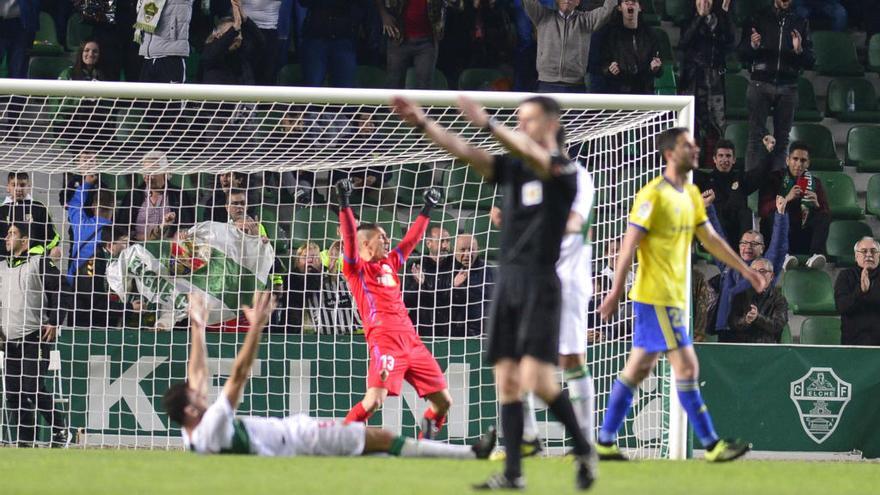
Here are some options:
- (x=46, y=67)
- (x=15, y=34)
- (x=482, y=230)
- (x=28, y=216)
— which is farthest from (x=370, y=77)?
(x=28, y=216)

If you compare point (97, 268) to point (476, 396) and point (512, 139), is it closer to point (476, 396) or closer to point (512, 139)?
point (476, 396)

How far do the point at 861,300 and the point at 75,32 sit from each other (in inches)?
369

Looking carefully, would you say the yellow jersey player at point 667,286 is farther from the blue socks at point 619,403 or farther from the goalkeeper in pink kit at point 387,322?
the goalkeeper in pink kit at point 387,322

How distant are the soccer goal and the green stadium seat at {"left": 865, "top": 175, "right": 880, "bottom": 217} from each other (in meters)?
5.15

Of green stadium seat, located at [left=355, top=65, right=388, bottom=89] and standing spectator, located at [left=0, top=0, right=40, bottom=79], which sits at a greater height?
standing spectator, located at [left=0, top=0, right=40, bottom=79]

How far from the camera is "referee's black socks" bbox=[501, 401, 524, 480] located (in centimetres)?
685

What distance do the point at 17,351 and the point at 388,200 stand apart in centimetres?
374

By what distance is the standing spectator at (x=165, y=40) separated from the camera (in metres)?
14.9

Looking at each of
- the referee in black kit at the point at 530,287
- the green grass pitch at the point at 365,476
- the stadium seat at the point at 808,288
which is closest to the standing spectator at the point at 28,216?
the green grass pitch at the point at 365,476

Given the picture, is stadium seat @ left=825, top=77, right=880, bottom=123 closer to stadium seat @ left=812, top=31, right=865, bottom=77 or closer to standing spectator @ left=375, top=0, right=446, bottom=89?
stadium seat @ left=812, top=31, right=865, bottom=77

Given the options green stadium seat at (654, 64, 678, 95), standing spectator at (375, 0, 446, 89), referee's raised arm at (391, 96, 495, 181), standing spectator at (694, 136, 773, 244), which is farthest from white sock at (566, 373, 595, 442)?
green stadium seat at (654, 64, 678, 95)

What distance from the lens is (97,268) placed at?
41.3 ft

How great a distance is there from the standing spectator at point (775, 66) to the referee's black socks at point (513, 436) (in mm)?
9363

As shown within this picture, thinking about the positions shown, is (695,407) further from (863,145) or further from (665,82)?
(863,145)
